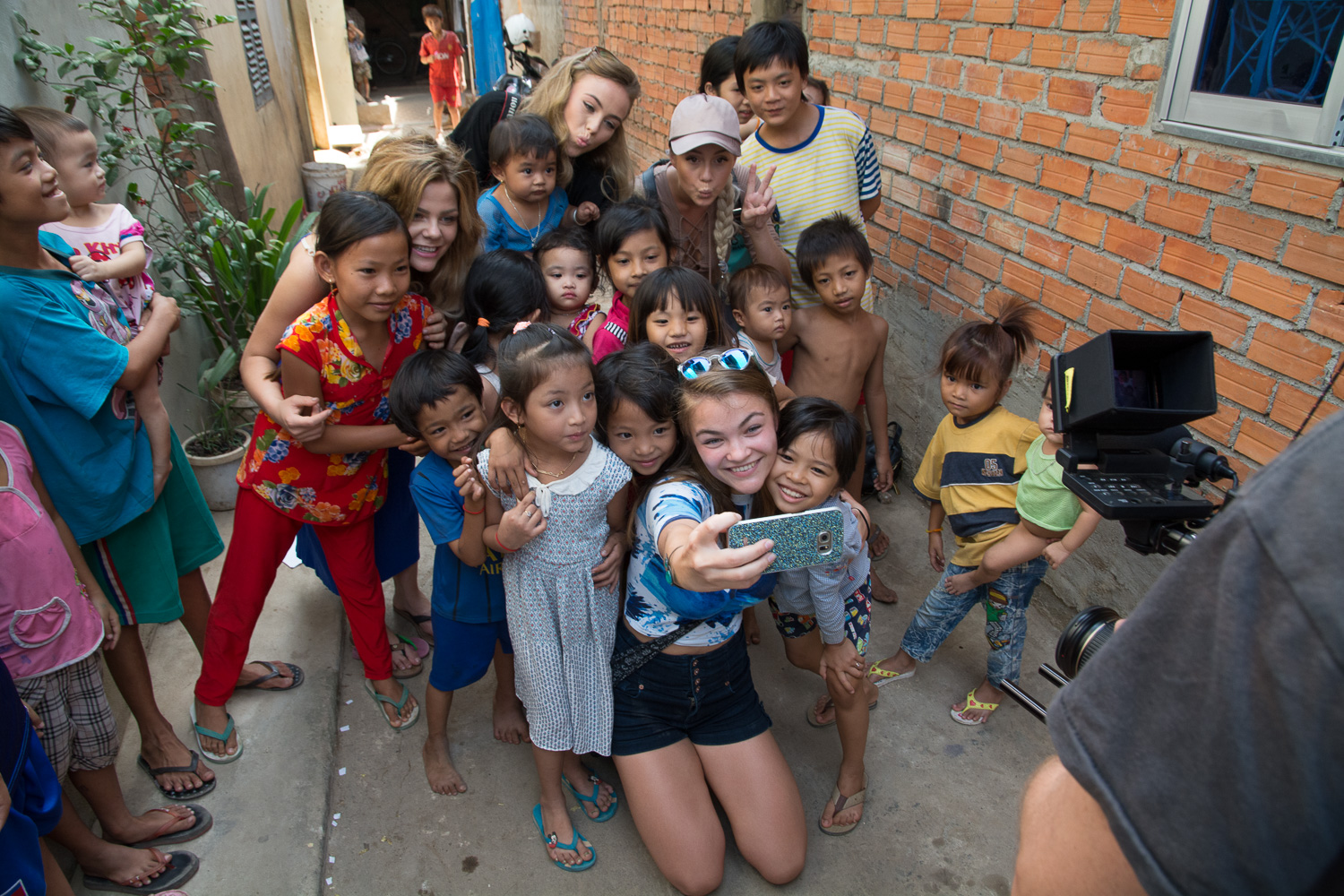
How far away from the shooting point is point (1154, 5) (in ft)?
7.30

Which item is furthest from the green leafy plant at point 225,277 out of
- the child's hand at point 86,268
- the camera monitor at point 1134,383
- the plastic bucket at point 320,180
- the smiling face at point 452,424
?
the plastic bucket at point 320,180

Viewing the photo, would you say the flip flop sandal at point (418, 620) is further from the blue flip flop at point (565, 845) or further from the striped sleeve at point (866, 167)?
the striped sleeve at point (866, 167)

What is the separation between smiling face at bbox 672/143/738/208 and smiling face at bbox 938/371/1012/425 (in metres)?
0.99

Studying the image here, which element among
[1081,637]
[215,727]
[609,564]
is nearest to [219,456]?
[215,727]

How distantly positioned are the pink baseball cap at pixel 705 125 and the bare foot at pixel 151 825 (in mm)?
2406

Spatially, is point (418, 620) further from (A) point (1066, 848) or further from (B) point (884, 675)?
(A) point (1066, 848)

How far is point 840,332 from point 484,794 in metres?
1.94

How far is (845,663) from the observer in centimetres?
205

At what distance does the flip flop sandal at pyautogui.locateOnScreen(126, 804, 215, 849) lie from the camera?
2.00m

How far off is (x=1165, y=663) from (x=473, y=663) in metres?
1.97

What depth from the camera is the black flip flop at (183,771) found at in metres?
2.15

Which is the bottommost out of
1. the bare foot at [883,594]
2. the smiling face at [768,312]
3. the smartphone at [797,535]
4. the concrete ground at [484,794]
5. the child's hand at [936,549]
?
the concrete ground at [484,794]

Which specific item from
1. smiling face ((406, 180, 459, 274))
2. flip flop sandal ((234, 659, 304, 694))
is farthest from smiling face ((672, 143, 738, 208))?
flip flop sandal ((234, 659, 304, 694))

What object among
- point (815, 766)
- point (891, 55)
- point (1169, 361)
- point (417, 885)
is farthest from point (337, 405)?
point (891, 55)
